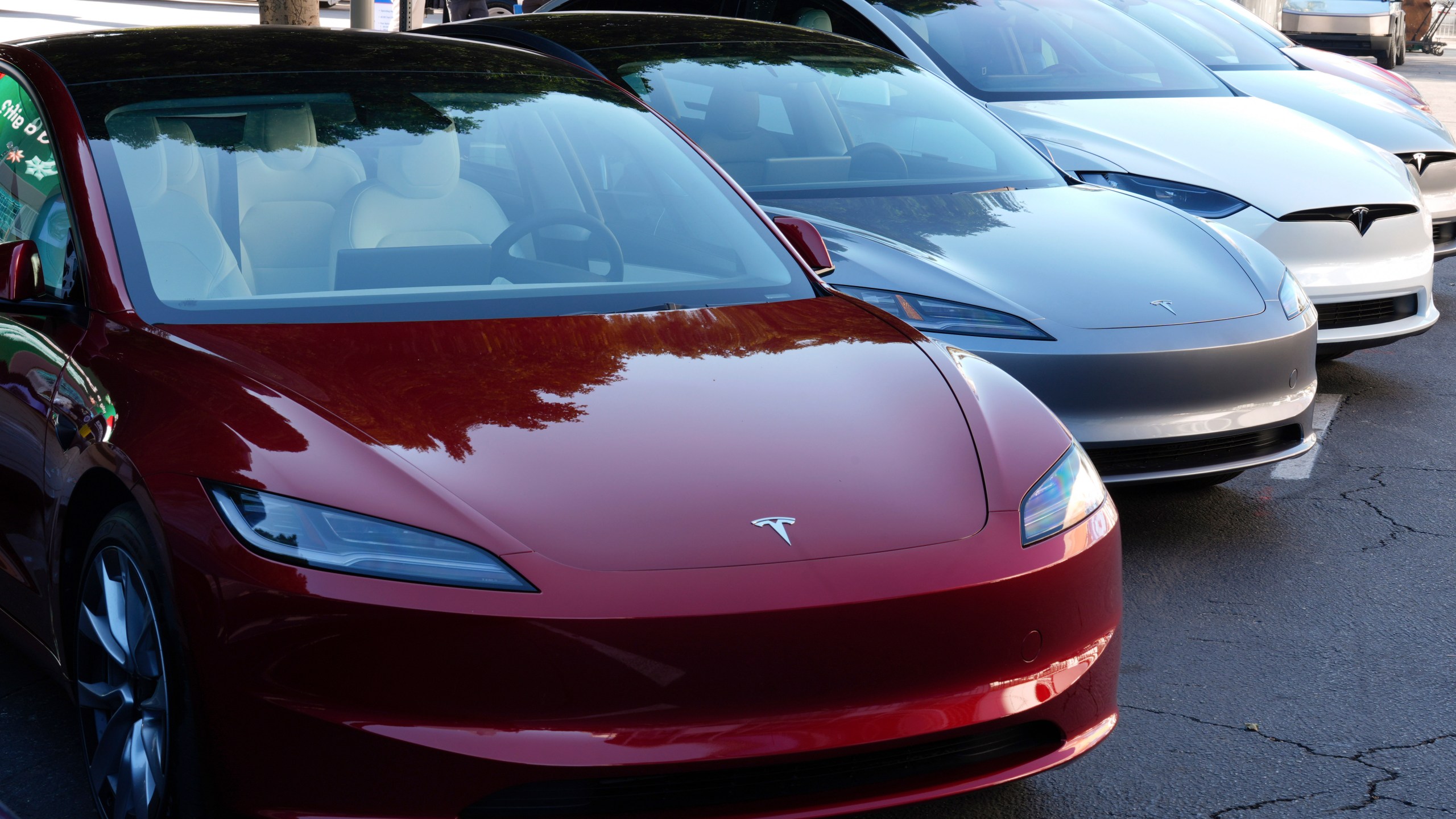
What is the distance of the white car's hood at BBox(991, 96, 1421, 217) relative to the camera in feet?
20.4

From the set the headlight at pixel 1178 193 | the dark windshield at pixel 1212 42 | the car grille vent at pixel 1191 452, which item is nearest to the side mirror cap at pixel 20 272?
the car grille vent at pixel 1191 452

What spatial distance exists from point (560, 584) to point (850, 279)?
258 cm

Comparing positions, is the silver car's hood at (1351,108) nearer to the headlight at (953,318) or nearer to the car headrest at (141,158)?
the headlight at (953,318)

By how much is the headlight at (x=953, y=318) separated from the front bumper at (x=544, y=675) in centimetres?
206

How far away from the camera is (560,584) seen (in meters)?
2.25

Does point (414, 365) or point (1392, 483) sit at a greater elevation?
point (414, 365)

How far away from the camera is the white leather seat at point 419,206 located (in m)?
3.36

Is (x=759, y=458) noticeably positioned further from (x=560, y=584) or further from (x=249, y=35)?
(x=249, y=35)

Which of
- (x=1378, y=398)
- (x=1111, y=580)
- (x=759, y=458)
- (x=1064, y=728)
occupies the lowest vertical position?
(x=1378, y=398)

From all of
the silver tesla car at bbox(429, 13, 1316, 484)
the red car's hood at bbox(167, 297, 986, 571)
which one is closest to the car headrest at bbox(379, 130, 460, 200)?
the silver tesla car at bbox(429, 13, 1316, 484)

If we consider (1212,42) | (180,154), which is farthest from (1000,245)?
(1212,42)

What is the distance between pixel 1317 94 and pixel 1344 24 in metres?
16.4

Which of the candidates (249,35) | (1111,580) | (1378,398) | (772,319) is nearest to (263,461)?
(772,319)

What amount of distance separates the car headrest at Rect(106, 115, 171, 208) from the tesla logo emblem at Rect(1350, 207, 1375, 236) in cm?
471
